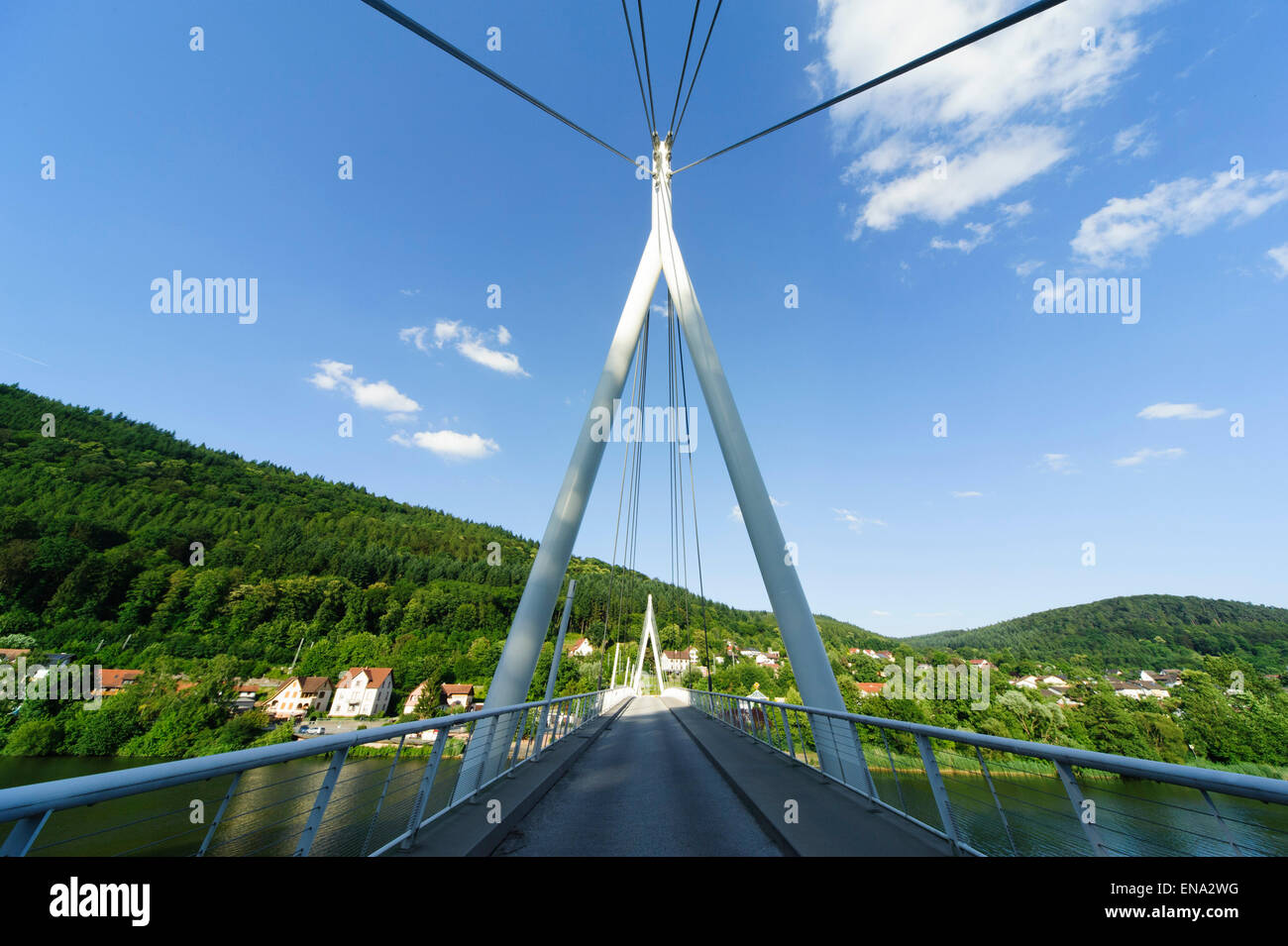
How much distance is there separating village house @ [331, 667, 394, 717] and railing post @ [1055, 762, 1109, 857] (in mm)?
50915

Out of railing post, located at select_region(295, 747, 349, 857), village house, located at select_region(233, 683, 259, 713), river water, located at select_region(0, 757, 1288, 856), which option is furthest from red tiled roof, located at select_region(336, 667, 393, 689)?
railing post, located at select_region(295, 747, 349, 857)

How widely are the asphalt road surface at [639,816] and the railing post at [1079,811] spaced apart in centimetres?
210

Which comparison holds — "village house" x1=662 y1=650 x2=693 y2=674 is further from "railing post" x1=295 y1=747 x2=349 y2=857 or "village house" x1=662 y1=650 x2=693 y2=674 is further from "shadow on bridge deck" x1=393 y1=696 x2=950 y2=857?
"railing post" x1=295 y1=747 x2=349 y2=857

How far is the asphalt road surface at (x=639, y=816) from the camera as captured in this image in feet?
12.9

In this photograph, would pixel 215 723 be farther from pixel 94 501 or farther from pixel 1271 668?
pixel 1271 668

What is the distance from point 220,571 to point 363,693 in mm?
31273

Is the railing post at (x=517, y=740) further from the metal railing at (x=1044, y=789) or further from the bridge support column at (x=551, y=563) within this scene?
the metal railing at (x=1044, y=789)

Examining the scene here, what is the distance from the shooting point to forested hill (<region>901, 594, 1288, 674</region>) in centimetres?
4525

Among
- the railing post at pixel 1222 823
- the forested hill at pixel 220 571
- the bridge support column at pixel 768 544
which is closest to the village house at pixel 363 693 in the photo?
the forested hill at pixel 220 571
